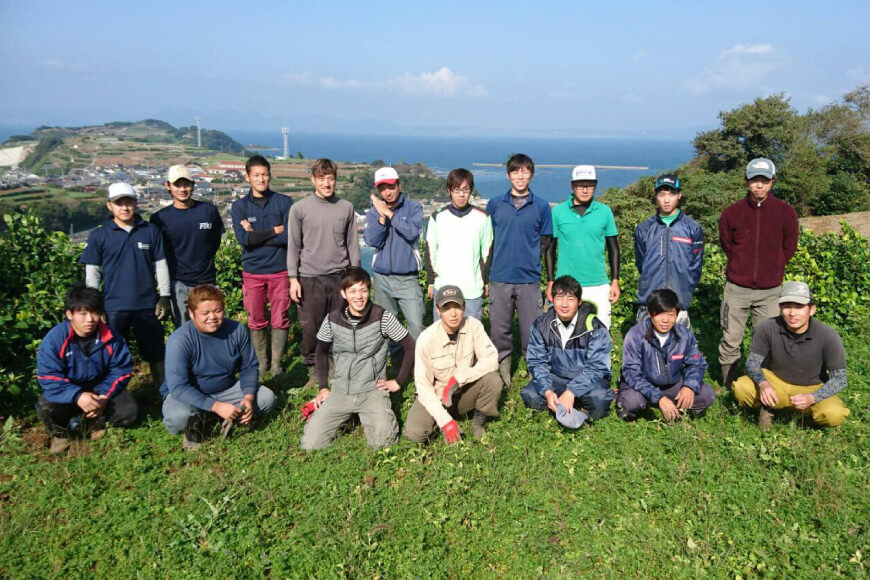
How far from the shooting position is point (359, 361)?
5148 millimetres

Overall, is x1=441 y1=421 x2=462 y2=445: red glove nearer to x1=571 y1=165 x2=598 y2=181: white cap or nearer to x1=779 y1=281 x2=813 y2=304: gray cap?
x1=571 y1=165 x2=598 y2=181: white cap

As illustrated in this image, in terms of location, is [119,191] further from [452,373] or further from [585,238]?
[585,238]

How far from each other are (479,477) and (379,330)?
65.8 inches

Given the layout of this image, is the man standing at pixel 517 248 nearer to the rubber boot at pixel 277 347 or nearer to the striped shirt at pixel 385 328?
the striped shirt at pixel 385 328

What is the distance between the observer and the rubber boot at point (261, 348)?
6.33 meters

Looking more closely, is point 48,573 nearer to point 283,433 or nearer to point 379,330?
point 283,433

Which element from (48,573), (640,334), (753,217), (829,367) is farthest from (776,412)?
(48,573)

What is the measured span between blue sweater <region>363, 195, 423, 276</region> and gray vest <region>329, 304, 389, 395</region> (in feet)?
2.53

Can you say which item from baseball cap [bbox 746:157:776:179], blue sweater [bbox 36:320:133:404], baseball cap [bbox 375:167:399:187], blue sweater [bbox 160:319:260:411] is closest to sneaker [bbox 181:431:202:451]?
blue sweater [bbox 160:319:260:411]

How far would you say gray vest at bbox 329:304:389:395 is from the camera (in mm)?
5102

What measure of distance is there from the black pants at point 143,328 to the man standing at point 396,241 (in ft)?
7.60

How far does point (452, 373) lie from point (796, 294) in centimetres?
311

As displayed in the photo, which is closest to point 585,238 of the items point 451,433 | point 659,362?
point 659,362

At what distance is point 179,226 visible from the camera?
5621mm
